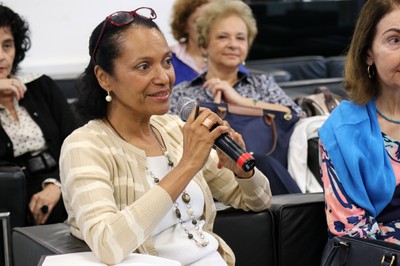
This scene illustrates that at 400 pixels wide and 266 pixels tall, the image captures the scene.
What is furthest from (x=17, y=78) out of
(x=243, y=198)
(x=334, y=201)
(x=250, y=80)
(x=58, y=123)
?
(x=334, y=201)

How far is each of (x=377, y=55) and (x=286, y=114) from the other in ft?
4.09

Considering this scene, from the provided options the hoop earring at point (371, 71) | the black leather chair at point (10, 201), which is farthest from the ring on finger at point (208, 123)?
the black leather chair at point (10, 201)

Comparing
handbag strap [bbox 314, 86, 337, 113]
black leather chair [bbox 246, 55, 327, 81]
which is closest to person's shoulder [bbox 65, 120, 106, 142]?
handbag strap [bbox 314, 86, 337, 113]

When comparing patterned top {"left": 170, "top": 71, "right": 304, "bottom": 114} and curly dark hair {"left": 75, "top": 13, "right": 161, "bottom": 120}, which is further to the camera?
patterned top {"left": 170, "top": 71, "right": 304, "bottom": 114}

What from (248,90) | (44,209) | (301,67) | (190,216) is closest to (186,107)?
(190,216)

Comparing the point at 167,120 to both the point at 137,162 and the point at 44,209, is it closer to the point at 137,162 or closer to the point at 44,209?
the point at 137,162

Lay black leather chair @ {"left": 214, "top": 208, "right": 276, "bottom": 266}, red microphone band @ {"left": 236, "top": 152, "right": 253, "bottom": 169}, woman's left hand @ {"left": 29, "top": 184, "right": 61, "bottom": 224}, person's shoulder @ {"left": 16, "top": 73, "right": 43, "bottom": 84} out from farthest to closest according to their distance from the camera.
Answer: person's shoulder @ {"left": 16, "top": 73, "right": 43, "bottom": 84}, woman's left hand @ {"left": 29, "top": 184, "right": 61, "bottom": 224}, black leather chair @ {"left": 214, "top": 208, "right": 276, "bottom": 266}, red microphone band @ {"left": 236, "top": 152, "right": 253, "bottom": 169}

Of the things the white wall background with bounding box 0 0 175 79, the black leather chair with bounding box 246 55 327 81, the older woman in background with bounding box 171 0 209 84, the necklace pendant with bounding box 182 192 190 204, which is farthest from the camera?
the black leather chair with bounding box 246 55 327 81

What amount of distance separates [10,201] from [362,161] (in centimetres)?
131

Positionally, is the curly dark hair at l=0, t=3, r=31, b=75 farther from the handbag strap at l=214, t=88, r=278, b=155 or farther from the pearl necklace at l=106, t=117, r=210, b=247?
the pearl necklace at l=106, t=117, r=210, b=247

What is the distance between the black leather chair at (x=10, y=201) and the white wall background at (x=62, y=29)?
235 centimetres

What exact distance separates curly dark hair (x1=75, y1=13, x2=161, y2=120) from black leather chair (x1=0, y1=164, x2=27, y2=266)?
2.53ft

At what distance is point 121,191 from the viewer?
2.14m

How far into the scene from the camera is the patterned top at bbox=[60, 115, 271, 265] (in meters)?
1.94
